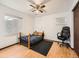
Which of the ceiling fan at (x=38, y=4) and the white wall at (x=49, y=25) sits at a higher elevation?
the ceiling fan at (x=38, y=4)

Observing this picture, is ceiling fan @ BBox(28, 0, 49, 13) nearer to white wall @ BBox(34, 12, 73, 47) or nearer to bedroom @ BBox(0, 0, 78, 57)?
bedroom @ BBox(0, 0, 78, 57)

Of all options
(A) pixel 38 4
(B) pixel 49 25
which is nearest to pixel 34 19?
(B) pixel 49 25

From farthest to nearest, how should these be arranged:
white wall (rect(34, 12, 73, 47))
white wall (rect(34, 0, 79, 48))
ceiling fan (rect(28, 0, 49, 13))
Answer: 1. white wall (rect(34, 0, 79, 48))
2. white wall (rect(34, 12, 73, 47))
3. ceiling fan (rect(28, 0, 49, 13))

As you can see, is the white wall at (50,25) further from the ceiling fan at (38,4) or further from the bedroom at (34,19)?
the ceiling fan at (38,4)

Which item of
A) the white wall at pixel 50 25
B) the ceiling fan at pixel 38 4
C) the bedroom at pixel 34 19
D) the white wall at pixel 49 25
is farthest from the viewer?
A: the white wall at pixel 49 25

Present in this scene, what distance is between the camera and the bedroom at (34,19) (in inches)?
107

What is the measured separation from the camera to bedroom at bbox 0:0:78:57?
2.72m

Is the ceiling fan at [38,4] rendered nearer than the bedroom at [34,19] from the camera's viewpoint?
Yes

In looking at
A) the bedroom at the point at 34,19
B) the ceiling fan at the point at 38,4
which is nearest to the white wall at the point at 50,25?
the bedroom at the point at 34,19

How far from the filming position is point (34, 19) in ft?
19.0

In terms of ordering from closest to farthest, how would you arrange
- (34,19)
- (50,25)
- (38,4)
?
(38,4) < (50,25) < (34,19)

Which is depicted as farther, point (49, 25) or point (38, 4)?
point (49, 25)

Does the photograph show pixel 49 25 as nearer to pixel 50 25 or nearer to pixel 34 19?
pixel 50 25

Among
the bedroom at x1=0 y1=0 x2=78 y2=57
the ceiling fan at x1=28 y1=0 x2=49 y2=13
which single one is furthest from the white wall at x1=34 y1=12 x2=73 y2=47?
the ceiling fan at x1=28 y1=0 x2=49 y2=13
